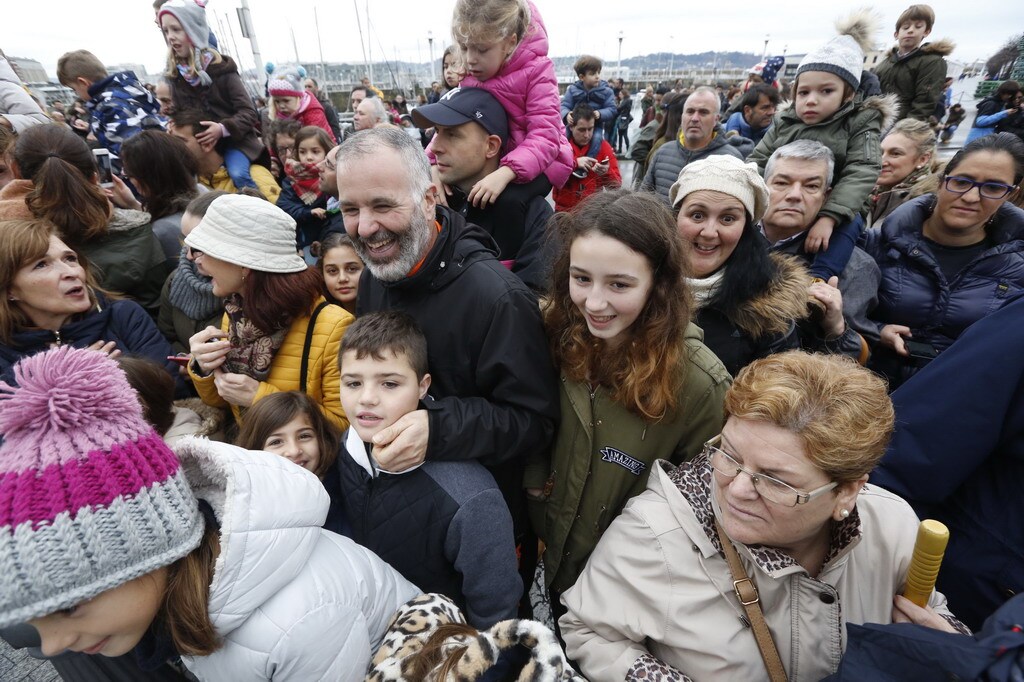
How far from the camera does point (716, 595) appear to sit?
1.45 m

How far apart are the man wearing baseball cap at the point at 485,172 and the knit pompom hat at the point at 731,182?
777mm

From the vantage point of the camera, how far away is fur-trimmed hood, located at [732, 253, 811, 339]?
208 cm

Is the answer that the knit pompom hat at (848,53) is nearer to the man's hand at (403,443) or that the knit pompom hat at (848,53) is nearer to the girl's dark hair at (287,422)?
the man's hand at (403,443)

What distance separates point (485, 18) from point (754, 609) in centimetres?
296

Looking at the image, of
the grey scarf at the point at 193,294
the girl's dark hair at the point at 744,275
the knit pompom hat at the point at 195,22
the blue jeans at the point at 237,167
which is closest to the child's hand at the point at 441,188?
the grey scarf at the point at 193,294

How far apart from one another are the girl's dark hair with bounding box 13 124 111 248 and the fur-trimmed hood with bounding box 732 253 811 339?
3.66 meters

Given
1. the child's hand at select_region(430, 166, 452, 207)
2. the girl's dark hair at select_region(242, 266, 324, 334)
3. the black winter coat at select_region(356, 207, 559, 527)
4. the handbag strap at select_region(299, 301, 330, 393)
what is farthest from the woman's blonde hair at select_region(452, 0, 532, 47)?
the handbag strap at select_region(299, 301, 330, 393)

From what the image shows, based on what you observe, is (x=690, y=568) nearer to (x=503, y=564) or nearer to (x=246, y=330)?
(x=503, y=564)

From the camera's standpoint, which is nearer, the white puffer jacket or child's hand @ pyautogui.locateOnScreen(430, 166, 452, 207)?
the white puffer jacket

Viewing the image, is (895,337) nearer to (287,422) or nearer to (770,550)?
(770,550)

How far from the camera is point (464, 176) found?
271 centimetres

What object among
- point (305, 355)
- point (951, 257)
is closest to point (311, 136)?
point (305, 355)

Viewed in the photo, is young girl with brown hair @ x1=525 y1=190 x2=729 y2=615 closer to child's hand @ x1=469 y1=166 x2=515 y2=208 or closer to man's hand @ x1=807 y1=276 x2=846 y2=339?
child's hand @ x1=469 y1=166 x2=515 y2=208

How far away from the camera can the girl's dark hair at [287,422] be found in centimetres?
209
